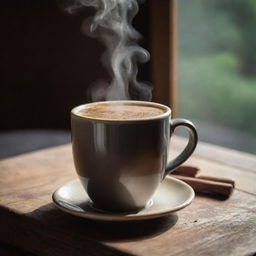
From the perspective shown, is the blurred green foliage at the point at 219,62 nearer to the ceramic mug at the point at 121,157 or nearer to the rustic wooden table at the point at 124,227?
the rustic wooden table at the point at 124,227

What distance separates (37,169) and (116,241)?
44cm

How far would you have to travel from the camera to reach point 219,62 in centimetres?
400

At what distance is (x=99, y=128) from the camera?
87cm

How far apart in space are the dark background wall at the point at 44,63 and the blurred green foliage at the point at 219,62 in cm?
173

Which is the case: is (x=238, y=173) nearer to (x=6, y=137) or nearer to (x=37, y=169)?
(x=37, y=169)

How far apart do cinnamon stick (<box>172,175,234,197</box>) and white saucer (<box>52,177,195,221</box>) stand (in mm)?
50

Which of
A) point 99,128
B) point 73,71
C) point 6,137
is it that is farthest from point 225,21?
point 99,128

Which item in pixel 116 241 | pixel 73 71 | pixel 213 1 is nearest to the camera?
pixel 116 241

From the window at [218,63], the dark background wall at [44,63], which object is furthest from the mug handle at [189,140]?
the window at [218,63]

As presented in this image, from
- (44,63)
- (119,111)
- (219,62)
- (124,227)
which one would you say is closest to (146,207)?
(124,227)

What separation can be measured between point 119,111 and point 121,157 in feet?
0.41

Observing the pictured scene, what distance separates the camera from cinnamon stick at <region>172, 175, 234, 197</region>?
1.01 m

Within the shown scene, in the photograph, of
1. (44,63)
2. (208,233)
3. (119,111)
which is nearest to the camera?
(208,233)

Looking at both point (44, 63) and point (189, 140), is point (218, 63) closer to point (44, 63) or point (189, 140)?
point (44, 63)
